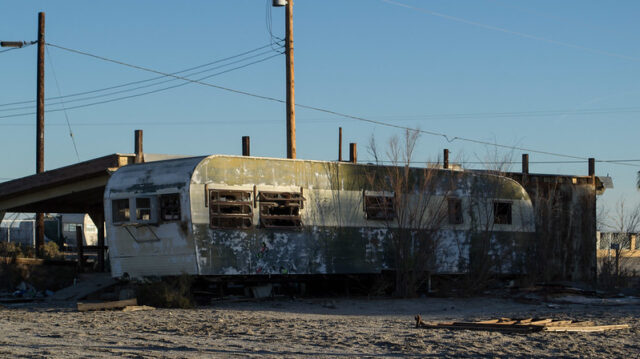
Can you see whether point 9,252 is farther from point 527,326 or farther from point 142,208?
point 527,326

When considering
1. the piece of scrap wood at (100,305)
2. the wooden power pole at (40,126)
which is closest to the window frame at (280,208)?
the piece of scrap wood at (100,305)

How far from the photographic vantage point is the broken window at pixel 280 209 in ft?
58.7

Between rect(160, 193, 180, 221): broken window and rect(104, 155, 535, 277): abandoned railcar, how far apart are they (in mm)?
21

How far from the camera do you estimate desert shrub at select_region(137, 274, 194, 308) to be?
16453 millimetres

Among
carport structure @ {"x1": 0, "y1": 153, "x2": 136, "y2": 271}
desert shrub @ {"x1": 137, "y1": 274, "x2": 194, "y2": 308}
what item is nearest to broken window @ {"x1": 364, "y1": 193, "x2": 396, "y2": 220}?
desert shrub @ {"x1": 137, "y1": 274, "x2": 194, "y2": 308}

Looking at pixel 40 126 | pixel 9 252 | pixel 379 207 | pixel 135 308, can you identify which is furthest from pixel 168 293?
pixel 40 126

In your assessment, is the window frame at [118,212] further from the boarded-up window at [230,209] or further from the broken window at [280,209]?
the broken window at [280,209]

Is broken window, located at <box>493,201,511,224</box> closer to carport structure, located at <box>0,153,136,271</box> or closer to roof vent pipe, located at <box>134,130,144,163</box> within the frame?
roof vent pipe, located at <box>134,130,144,163</box>

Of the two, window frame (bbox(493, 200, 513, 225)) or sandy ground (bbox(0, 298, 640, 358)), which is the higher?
window frame (bbox(493, 200, 513, 225))

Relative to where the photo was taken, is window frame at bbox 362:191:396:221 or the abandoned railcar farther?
window frame at bbox 362:191:396:221

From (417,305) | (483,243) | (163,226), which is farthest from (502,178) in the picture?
(163,226)

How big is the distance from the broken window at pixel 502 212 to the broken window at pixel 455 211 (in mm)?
1149

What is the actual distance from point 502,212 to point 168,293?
30.5ft

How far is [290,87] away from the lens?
66.1ft
